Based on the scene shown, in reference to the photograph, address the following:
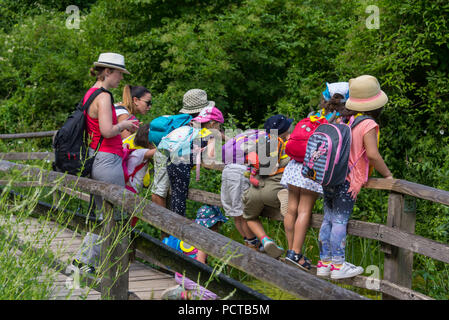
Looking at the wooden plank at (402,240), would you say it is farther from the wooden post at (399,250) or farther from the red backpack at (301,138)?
the red backpack at (301,138)

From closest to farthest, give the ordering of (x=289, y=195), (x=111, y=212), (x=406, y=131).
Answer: (x=111, y=212), (x=289, y=195), (x=406, y=131)

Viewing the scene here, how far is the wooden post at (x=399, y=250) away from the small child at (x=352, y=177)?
0.18 m

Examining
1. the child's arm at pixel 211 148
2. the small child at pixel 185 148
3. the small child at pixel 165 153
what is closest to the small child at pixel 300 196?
the child's arm at pixel 211 148

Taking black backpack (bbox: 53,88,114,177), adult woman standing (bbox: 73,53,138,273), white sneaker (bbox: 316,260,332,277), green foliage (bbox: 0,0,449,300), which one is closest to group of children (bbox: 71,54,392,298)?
white sneaker (bbox: 316,260,332,277)

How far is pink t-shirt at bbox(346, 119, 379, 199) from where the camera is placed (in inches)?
168

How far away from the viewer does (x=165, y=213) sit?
10.6ft

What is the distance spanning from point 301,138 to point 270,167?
457 millimetres

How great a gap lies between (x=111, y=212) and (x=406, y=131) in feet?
14.7

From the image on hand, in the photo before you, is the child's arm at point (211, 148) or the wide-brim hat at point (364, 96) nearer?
the wide-brim hat at point (364, 96)

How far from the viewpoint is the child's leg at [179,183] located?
5.32 meters

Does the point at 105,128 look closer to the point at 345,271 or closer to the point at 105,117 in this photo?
the point at 105,117

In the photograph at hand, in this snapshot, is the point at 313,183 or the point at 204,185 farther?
the point at 204,185
